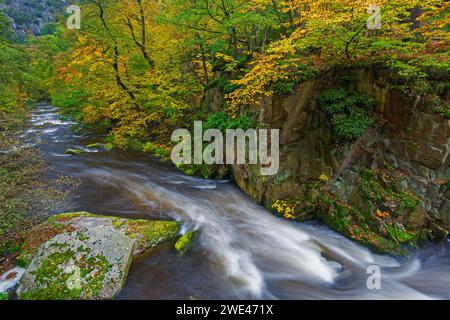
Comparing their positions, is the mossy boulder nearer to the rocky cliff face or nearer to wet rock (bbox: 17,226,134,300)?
wet rock (bbox: 17,226,134,300)

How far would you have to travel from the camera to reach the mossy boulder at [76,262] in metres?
4.55

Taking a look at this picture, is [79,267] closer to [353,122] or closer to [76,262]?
[76,262]

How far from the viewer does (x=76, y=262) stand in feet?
15.9

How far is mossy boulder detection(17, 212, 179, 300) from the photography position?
4.55 meters

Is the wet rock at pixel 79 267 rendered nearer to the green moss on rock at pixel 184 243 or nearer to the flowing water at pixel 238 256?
the flowing water at pixel 238 256

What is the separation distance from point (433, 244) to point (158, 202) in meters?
7.96

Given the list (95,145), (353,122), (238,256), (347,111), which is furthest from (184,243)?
(95,145)

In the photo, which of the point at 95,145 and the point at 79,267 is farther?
the point at 95,145

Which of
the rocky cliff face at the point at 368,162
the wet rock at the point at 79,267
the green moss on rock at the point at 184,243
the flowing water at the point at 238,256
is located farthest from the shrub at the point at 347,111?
the wet rock at the point at 79,267

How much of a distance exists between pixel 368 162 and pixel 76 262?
7.87 metres

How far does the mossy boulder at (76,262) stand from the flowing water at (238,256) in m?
0.33

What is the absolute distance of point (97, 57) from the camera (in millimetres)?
13109
